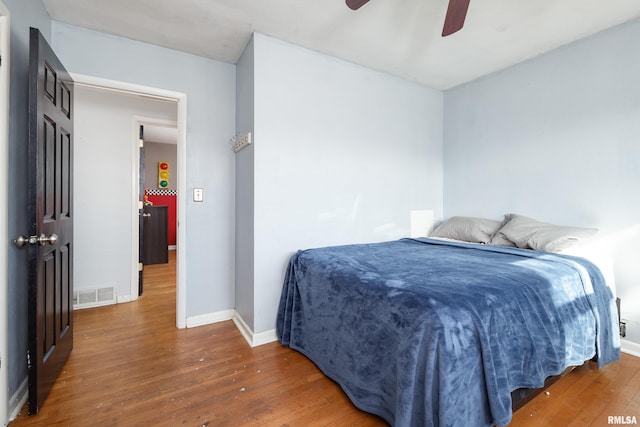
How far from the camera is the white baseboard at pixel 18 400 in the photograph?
55.2 inches

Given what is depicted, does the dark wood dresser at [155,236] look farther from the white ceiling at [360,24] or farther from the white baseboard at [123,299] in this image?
the white ceiling at [360,24]

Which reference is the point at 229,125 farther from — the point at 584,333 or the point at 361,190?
the point at 584,333

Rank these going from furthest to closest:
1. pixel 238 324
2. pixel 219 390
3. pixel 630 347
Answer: pixel 238 324 < pixel 630 347 < pixel 219 390

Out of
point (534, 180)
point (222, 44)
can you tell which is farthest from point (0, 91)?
point (534, 180)

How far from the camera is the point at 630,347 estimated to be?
2049 mm

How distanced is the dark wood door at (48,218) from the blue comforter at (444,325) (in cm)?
139

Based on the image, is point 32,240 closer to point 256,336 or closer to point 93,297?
point 256,336

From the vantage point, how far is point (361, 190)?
2732mm

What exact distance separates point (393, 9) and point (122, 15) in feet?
6.28

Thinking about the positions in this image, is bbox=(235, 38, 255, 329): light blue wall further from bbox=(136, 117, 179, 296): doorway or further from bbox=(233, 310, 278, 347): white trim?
bbox=(136, 117, 179, 296): doorway

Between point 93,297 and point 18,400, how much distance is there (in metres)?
1.67

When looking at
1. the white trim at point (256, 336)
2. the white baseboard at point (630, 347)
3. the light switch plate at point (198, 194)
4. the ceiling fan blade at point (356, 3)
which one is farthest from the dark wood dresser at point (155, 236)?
the white baseboard at point (630, 347)

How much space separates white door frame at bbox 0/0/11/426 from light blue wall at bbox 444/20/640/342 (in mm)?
3619

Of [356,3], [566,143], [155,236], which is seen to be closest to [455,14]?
[356,3]
